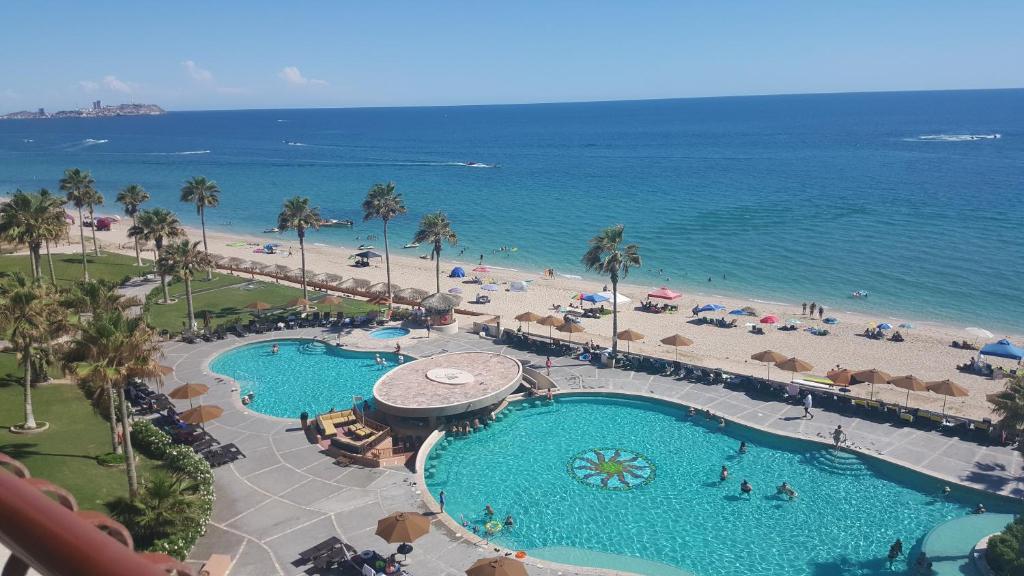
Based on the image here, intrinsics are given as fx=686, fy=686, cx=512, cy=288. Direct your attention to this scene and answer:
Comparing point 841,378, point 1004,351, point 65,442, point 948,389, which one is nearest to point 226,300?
point 65,442

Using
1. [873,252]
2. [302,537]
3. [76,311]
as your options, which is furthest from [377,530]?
[873,252]

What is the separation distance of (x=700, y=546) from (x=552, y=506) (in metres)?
5.76

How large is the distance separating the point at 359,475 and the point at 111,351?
1099 cm

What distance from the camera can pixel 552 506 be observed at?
89.2ft

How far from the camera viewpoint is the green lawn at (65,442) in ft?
82.2

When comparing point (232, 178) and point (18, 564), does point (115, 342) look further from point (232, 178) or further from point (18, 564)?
point (232, 178)

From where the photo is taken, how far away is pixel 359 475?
28281 millimetres

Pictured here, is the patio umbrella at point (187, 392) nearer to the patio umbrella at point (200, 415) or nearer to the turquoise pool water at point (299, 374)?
the patio umbrella at point (200, 415)

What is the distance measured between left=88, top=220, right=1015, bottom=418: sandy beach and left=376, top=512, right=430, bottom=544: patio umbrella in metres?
25.5

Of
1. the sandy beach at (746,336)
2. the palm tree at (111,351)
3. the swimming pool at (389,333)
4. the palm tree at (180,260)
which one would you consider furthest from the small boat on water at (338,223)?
the palm tree at (111,351)

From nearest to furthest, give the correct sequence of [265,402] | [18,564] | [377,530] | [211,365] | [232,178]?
[18,564] < [377,530] < [265,402] < [211,365] < [232,178]

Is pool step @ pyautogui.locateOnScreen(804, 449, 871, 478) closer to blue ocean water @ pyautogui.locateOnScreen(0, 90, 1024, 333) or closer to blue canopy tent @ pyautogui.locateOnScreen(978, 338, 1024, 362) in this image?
blue canopy tent @ pyautogui.locateOnScreen(978, 338, 1024, 362)

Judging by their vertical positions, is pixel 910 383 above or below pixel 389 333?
above

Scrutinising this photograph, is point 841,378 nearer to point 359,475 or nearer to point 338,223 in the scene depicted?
point 359,475
